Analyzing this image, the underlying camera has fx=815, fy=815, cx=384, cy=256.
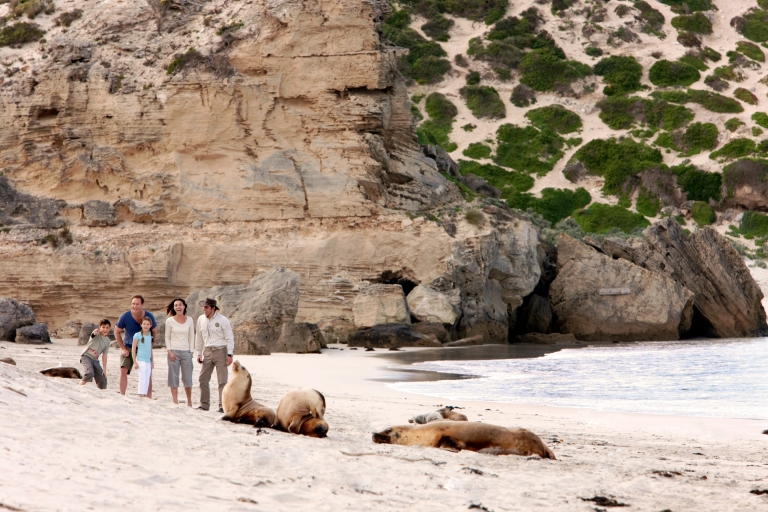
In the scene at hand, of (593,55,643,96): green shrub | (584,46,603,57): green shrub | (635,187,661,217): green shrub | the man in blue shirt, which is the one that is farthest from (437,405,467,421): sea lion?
(584,46,603,57): green shrub

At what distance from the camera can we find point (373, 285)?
2011 cm

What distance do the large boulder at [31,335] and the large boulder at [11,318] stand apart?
182mm

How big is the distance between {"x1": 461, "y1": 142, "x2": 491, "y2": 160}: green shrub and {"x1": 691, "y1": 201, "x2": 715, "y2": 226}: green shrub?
41.0ft

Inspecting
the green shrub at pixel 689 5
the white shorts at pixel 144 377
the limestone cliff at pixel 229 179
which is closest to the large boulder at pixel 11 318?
the limestone cliff at pixel 229 179

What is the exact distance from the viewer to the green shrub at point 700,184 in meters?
47.2

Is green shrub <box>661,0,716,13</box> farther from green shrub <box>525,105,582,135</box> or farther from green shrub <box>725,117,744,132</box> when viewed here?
green shrub <box>525,105,582,135</box>

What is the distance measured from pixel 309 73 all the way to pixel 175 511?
772 inches

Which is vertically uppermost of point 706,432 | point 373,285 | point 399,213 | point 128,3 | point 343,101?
point 128,3

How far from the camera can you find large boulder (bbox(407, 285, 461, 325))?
65.7 feet

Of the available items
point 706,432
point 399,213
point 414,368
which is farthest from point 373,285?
point 706,432

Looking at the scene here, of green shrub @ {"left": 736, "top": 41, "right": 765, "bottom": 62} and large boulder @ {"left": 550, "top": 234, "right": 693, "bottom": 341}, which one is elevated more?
green shrub @ {"left": 736, "top": 41, "right": 765, "bottom": 62}

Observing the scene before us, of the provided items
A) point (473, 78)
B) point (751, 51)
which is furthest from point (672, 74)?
point (473, 78)

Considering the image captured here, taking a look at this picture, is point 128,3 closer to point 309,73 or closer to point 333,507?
point 309,73

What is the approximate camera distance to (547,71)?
5619 centimetres
